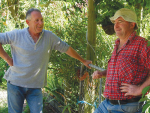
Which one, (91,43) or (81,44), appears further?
(81,44)

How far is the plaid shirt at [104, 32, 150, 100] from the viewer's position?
1.82 m

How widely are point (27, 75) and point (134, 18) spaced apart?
4.85ft

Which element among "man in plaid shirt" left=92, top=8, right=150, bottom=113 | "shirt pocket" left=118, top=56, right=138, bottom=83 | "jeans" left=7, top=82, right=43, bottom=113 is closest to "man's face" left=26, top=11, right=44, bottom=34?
"jeans" left=7, top=82, right=43, bottom=113

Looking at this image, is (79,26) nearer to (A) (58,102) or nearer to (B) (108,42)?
(B) (108,42)

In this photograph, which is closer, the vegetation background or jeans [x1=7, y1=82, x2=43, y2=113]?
jeans [x1=7, y1=82, x2=43, y2=113]

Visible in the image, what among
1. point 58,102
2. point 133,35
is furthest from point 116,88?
point 58,102

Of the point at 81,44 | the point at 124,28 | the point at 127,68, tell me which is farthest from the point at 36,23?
the point at 127,68

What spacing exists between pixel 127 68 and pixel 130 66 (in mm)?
33

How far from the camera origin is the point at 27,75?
2.71 meters

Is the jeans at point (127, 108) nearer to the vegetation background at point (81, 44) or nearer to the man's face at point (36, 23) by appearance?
the vegetation background at point (81, 44)

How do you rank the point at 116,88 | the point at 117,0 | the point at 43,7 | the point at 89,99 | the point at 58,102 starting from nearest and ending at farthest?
the point at 116,88, the point at 117,0, the point at 89,99, the point at 58,102, the point at 43,7

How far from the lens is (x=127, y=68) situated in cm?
186

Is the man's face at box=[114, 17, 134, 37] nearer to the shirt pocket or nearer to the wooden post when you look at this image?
the shirt pocket

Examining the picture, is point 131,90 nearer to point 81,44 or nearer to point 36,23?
point 36,23
